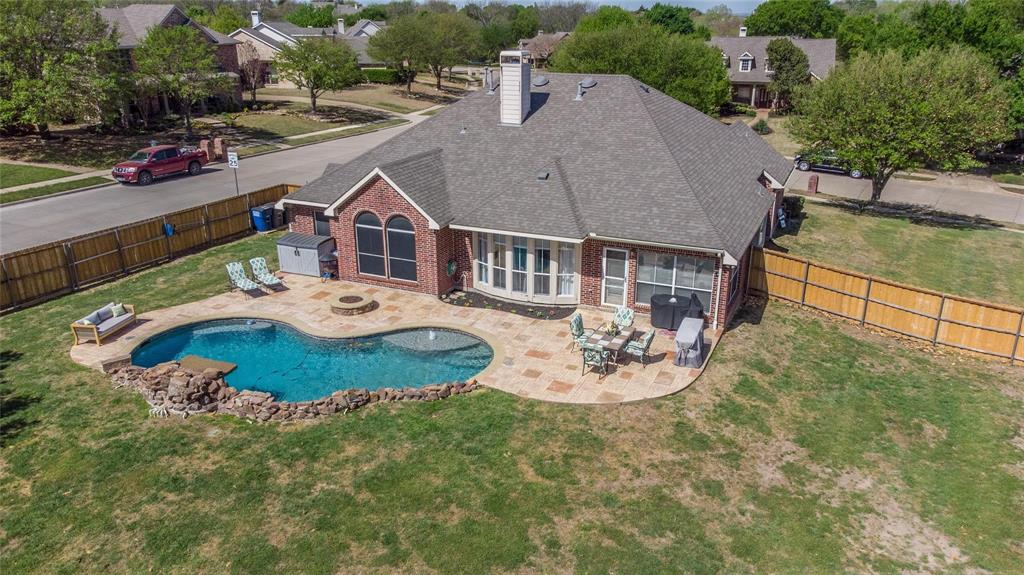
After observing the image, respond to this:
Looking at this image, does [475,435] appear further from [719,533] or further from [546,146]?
[546,146]

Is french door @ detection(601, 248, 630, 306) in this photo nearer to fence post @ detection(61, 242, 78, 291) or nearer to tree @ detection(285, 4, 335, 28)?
fence post @ detection(61, 242, 78, 291)

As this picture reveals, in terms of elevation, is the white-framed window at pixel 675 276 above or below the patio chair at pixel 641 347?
above

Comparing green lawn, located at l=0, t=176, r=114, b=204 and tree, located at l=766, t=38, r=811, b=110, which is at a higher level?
tree, located at l=766, t=38, r=811, b=110

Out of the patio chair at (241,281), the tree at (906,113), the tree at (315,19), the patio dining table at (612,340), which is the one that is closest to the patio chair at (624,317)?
the patio dining table at (612,340)

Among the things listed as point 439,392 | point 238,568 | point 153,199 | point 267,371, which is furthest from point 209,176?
point 238,568

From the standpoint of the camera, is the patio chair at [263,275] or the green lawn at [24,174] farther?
the green lawn at [24,174]

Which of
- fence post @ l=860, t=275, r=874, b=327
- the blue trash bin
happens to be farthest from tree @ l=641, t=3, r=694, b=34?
fence post @ l=860, t=275, r=874, b=327

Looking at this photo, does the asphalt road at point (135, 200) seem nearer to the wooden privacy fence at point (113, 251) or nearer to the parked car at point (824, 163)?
the wooden privacy fence at point (113, 251)
